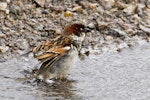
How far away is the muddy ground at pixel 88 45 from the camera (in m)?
5.64

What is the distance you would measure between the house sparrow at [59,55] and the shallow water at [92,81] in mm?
109

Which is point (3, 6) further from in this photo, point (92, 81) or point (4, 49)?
Answer: point (92, 81)

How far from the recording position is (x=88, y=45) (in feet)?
23.2

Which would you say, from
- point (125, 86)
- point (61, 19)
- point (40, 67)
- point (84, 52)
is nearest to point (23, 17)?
point (61, 19)

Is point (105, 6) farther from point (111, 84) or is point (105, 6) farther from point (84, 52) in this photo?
point (111, 84)

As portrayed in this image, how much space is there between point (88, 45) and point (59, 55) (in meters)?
1.30

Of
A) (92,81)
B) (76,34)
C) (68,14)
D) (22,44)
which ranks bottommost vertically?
(92,81)

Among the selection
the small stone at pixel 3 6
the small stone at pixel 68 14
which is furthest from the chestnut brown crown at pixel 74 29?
the small stone at pixel 68 14

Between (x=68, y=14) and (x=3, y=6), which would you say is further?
(x=68, y=14)

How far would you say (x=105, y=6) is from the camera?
795 centimetres

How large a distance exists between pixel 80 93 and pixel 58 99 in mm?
309

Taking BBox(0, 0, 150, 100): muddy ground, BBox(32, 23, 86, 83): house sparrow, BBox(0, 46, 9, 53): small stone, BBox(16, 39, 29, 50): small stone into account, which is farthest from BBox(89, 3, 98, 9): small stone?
BBox(32, 23, 86, 83): house sparrow

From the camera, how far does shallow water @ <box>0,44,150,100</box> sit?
5.48 m

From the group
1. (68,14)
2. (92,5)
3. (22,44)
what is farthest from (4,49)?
(92,5)
